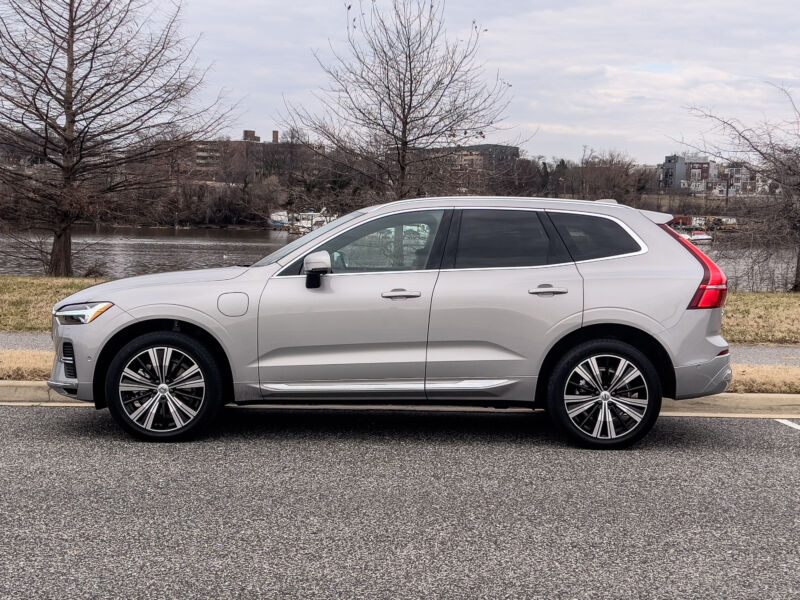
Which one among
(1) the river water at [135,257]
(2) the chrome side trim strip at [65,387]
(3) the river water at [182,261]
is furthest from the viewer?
(1) the river water at [135,257]

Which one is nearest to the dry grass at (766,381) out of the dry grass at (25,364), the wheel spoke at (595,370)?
the wheel spoke at (595,370)

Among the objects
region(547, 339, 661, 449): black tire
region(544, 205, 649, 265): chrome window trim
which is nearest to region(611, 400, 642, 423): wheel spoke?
region(547, 339, 661, 449): black tire

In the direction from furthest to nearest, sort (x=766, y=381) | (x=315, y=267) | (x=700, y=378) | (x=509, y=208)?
(x=766, y=381), (x=509, y=208), (x=700, y=378), (x=315, y=267)

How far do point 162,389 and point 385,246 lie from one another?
5.96 ft

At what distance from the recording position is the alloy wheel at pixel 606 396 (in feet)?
18.8

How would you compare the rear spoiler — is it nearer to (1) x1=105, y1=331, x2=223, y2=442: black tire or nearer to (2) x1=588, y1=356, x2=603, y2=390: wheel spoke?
(2) x1=588, y1=356, x2=603, y2=390: wheel spoke

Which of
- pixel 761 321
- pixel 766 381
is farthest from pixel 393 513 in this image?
pixel 761 321

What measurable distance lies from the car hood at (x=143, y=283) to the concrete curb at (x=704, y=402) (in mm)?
1527

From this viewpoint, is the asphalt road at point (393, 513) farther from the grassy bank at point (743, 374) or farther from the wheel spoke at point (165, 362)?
the grassy bank at point (743, 374)

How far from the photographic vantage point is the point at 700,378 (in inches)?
229

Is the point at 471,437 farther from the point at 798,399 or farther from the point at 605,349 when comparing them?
the point at 798,399

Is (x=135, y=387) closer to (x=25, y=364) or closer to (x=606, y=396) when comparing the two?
(x=25, y=364)

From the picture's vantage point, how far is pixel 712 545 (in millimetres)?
4102

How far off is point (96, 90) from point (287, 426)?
1656cm
